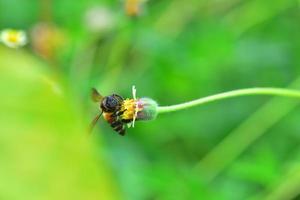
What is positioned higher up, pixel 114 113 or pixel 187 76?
pixel 187 76

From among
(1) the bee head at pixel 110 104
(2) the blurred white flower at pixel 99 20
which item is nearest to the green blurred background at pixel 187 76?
(2) the blurred white flower at pixel 99 20

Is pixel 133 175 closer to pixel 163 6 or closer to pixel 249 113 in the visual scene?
pixel 249 113

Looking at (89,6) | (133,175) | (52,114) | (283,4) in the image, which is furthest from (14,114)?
(283,4)

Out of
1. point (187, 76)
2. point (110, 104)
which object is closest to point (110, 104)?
point (110, 104)

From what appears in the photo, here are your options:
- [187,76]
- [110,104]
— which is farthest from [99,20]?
[110,104]

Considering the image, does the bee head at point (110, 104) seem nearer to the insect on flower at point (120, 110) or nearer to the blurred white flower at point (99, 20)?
the insect on flower at point (120, 110)

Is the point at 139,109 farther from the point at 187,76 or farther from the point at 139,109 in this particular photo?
the point at 187,76

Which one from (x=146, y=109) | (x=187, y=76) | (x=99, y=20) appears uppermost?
(x=99, y=20)

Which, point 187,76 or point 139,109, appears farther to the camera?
point 187,76
